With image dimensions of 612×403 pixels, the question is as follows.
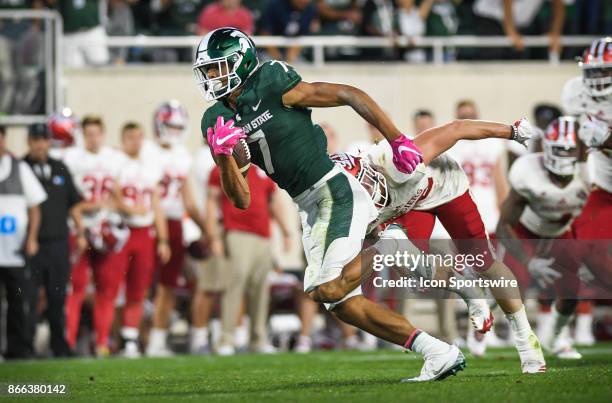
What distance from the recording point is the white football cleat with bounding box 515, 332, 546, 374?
7.96 m

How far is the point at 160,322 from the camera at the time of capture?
1253 centimetres

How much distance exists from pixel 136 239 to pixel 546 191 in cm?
430

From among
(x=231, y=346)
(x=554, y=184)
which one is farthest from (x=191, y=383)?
(x=231, y=346)

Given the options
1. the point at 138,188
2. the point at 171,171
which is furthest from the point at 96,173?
the point at 171,171

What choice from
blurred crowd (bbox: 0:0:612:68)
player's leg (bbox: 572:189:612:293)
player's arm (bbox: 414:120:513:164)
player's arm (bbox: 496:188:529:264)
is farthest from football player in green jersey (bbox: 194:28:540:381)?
blurred crowd (bbox: 0:0:612:68)

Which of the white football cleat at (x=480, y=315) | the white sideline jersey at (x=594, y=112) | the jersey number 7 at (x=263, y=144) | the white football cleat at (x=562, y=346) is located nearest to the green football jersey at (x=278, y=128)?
the jersey number 7 at (x=263, y=144)

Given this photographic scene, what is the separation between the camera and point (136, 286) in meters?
12.3

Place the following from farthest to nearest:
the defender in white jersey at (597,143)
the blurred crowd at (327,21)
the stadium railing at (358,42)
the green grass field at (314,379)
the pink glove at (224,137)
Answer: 1. the blurred crowd at (327,21)
2. the stadium railing at (358,42)
3. the defender in white jersey at (597,143)
4. the pink glove at (224,137)
5. the green grass field at (314,379)

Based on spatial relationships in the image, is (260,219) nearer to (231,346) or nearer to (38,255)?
(231,346)

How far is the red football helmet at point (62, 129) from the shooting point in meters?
12.8

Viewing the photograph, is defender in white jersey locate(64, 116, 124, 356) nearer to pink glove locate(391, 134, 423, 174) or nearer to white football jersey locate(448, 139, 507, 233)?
white football jersey locate(448, 139, 507, 233)

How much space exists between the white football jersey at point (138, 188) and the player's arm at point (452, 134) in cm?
507

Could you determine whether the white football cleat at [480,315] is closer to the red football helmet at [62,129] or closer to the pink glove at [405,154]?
the pink glove at [405,154]

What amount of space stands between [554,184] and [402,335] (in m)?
3.12
